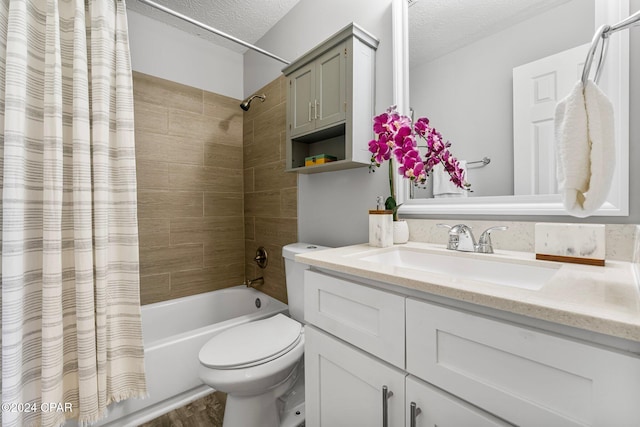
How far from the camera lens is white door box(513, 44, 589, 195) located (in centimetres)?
80

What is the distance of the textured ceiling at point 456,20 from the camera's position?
0.89 metres

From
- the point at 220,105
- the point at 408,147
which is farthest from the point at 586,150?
the point at 220,105

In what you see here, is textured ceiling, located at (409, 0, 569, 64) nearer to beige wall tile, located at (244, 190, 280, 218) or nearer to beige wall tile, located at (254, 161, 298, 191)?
beige wall tile, located at (254, 161, 298, 191)

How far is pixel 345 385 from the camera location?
2.48 ft

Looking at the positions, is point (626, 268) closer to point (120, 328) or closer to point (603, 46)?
point (603, 46)

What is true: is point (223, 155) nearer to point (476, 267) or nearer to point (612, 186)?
point (476, 267)

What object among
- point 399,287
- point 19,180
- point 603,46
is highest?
point 603,46

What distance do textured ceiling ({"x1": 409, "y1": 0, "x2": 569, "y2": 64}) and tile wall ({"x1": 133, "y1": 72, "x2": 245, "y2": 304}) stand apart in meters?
1.59

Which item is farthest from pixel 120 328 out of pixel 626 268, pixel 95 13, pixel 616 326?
pixel 626 268

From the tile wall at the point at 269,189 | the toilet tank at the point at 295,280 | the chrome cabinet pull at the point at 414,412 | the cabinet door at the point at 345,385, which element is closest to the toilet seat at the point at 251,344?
the toilet tank at the point at 295,280

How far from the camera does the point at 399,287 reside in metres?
0.65

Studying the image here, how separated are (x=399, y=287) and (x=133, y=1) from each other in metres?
2.31

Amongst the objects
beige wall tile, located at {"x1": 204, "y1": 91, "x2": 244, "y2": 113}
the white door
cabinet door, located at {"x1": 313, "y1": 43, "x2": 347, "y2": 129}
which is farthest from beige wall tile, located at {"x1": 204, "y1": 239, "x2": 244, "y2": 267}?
the white door

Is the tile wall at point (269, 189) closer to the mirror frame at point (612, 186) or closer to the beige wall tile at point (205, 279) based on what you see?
the beige wall tile at point (205, 279)
